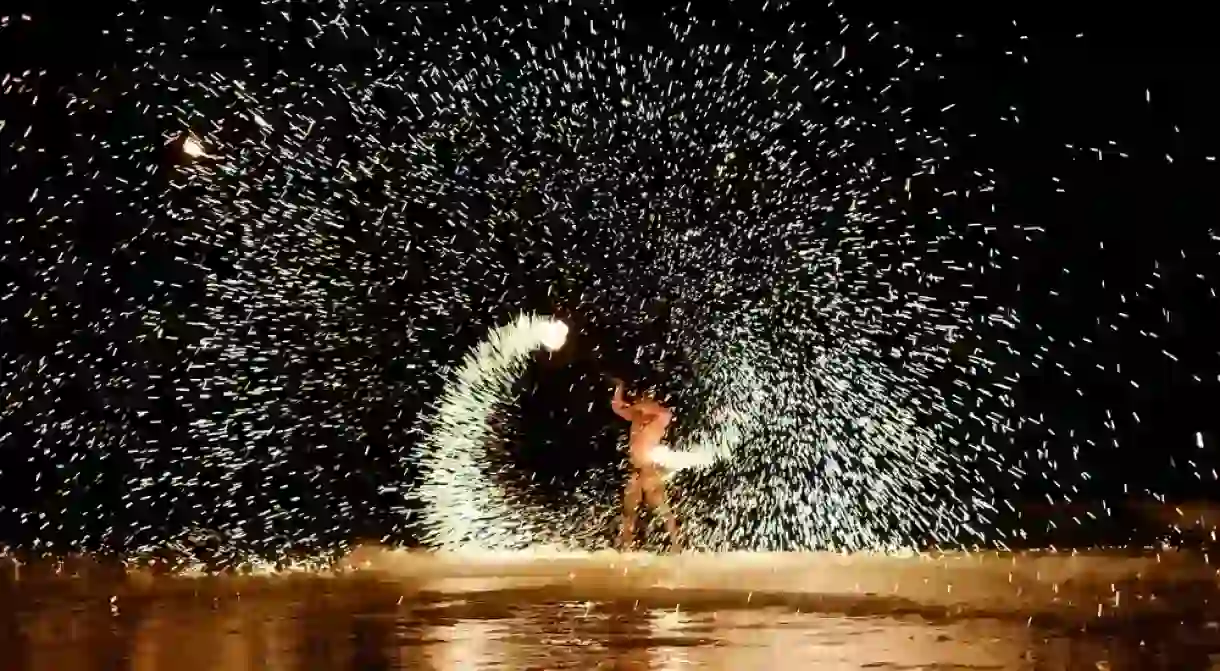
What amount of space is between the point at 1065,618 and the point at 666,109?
9.70 m

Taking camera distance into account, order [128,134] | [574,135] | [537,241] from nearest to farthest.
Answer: [128,134] < [574,135] < [537,241]

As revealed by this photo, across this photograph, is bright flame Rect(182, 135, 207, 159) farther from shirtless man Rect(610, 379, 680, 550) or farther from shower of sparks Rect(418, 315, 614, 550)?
shirtless man Rect(610, 379, 680, 550)

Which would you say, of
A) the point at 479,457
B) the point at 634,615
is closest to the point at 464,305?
the point at 479,457

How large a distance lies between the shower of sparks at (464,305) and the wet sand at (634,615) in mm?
3739

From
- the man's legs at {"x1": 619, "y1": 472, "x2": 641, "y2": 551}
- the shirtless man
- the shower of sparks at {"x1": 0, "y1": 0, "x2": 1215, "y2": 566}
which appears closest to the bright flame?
the shower of sparks at {"x1": 0, "y1": 0, "x2": 1215, "y2": 566}

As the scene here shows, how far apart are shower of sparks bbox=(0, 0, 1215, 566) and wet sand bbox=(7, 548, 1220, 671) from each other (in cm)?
374

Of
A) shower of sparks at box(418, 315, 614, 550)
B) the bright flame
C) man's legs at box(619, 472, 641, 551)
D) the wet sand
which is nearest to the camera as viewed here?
the wet sand

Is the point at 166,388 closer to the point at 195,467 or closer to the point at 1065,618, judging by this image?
the point at 195,467

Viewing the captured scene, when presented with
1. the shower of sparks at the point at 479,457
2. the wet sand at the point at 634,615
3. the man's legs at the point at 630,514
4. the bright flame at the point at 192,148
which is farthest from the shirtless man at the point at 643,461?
the bright flame at the point at 192,148

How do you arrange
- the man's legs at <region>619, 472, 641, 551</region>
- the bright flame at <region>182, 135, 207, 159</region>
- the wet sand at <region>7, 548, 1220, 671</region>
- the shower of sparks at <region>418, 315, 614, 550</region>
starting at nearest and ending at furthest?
the wet sand at <region>7, 548, 1220, 671</region> → the man's legs at <region>619, 472, 641, 551</region> → the shower of sparks at <region>418, 315, 614, 550</region> → the bright flame at <region>182, 135, 207, 159</region>

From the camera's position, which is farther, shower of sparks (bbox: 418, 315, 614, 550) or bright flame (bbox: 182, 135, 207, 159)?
bright flame (bbox: 182, 135, 207, 159)

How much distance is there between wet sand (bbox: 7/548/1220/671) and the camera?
7383mm

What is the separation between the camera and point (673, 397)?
18.9m

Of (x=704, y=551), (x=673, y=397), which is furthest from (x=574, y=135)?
(x=704, y=551)
